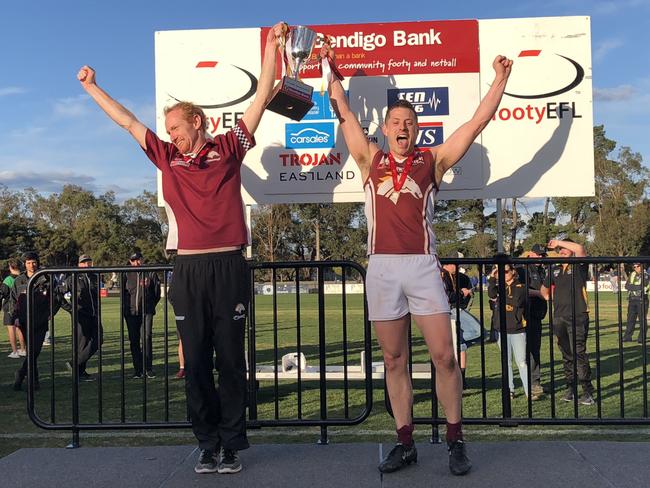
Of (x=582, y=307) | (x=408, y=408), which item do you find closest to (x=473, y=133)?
(x=408, y=408)

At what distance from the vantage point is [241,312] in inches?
151

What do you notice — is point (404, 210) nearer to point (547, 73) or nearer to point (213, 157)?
point (213, 157)

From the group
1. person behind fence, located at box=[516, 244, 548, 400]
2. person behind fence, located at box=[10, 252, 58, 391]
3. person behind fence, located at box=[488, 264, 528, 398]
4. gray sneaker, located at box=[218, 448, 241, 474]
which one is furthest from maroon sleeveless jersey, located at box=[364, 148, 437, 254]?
person behind fence, located at box=[10, 252, 58, 391]

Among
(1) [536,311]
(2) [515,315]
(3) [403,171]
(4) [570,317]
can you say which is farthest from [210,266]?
(4) [570,317]

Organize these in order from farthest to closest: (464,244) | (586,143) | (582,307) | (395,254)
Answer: (464,244), (582,307), (586,143), (395,254)

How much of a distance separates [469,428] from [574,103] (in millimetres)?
3190

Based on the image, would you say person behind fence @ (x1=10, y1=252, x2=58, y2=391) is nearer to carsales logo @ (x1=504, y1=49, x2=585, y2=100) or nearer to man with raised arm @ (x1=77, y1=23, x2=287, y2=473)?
man with raised arm @ (x1=77, y1=23, x2=287, y2=473)

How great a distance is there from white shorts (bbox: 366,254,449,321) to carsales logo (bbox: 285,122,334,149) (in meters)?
2.32

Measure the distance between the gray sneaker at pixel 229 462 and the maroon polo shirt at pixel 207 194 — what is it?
1.28 metres

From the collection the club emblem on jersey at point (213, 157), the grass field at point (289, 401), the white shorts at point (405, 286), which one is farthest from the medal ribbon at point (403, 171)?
the grass field at point (289, 401)

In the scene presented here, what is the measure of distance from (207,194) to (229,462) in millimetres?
1657

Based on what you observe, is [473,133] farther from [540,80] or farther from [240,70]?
[240,70]

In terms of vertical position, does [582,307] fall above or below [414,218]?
below

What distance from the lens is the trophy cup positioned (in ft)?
15.0
